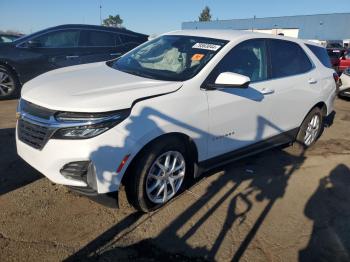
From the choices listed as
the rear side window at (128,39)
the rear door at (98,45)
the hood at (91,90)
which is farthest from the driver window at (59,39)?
the hood at (91,90)

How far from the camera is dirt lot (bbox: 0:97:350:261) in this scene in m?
3.12

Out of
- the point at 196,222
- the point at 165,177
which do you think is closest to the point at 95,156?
the point at 165,177

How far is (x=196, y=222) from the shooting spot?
358cm

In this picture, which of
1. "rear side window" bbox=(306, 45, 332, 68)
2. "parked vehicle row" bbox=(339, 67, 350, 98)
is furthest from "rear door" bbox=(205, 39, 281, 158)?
"parked vehicle row" bbox=(339, 67, 350, 98)

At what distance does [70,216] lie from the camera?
355 centimetres

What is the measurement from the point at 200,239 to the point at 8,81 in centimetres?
657

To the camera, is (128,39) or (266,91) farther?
(128,39)

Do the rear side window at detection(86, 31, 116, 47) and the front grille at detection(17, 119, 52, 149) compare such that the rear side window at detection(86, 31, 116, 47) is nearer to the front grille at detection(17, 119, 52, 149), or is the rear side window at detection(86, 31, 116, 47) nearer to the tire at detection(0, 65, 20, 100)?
the tire at detection(0, 65, 20, 100)

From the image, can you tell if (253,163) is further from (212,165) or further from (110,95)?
(110,95)

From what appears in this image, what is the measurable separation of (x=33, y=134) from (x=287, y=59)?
3.47 meters

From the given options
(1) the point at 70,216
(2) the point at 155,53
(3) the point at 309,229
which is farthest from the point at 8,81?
(3) the point at 309,229

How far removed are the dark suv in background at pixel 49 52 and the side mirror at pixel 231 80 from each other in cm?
529

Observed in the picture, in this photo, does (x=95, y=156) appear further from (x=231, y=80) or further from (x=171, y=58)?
(x=171, y=58)

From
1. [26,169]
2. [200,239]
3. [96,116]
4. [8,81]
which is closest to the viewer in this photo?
[96,116]
